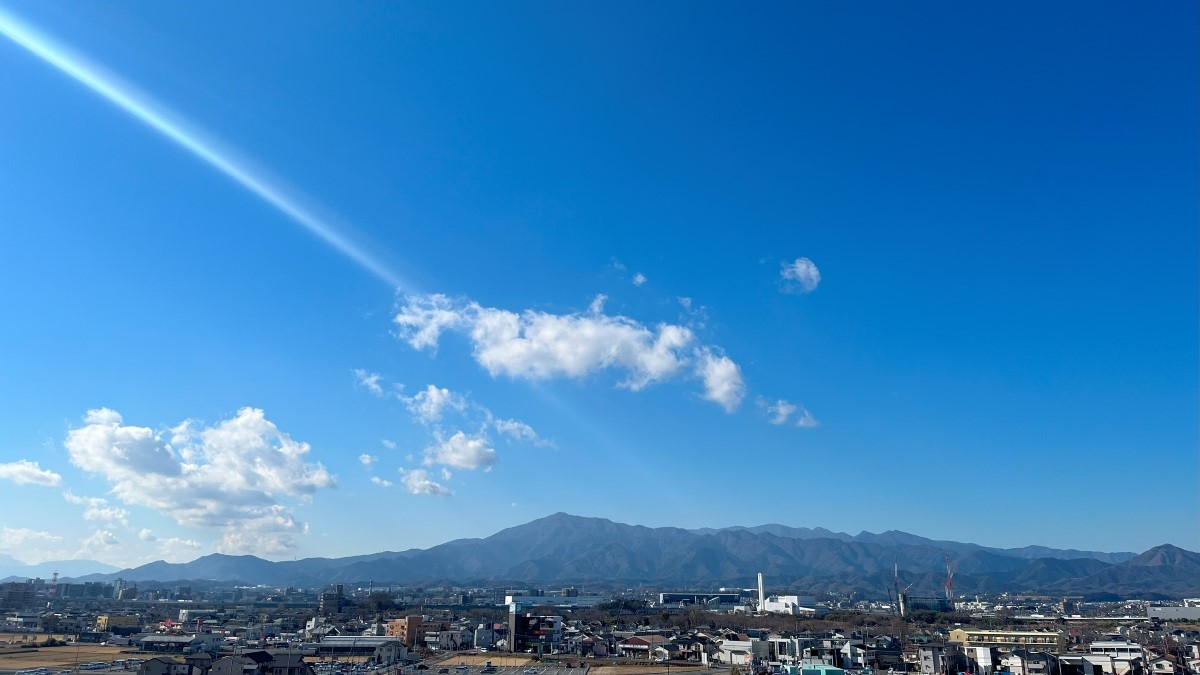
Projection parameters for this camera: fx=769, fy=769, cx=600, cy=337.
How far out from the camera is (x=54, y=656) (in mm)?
25156

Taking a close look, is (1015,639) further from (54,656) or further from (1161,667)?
(54,656)

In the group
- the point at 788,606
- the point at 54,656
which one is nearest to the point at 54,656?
the point at 54,656

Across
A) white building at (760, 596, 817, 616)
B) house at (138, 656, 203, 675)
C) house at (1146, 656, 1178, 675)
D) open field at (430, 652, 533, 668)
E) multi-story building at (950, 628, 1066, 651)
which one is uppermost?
house at (138, 656, 203, 675)

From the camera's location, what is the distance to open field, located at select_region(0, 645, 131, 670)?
72.4ft

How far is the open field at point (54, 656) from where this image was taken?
22.1m

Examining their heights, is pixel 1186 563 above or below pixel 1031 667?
below

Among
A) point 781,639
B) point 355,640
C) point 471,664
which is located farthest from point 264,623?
point 781,639

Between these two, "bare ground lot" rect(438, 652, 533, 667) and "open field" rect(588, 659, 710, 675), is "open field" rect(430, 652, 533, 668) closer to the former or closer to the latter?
"bare ground lot" rect(438, 652, 533, 667)

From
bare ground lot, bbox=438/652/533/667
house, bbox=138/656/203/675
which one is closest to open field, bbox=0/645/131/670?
house, bbox=138/656/203/675

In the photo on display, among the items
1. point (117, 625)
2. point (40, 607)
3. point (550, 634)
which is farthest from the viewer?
point (40, 607)

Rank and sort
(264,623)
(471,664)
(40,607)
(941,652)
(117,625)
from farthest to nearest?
(40,607) < (264,623) < (117,625) < (471,664) < (941,652)

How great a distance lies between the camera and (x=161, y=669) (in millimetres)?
19188

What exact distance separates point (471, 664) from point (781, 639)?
11333mm

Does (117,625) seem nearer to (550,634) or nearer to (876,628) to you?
(550,634)
